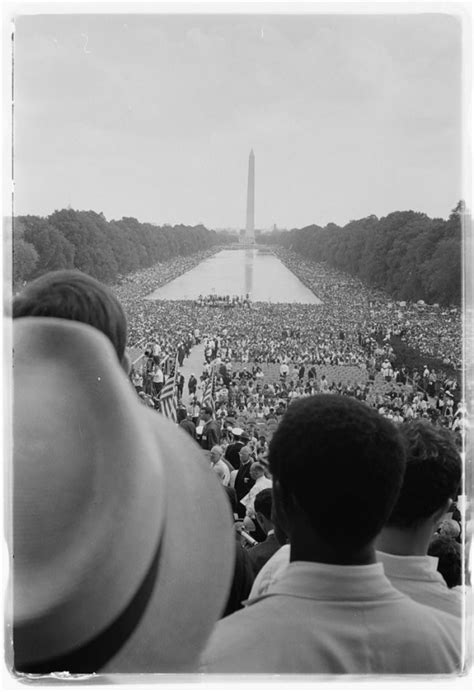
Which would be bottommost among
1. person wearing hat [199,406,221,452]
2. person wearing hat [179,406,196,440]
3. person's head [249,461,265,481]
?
person's head [249,461,265,481]

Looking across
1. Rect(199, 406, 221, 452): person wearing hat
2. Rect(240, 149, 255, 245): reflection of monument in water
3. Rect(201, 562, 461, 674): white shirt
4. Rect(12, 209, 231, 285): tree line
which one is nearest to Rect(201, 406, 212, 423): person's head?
Rect(199, 406, 221, 452): person wearing hat

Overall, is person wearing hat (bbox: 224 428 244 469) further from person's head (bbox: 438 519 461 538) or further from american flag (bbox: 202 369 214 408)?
person's head (bbox: 438 519 461 538)

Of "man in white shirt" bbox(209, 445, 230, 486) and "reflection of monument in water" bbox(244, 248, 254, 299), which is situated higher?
"reflection of monument in water" bbox(244, 248, 254, 299)

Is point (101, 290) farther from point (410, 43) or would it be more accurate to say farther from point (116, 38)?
point (410, 43)

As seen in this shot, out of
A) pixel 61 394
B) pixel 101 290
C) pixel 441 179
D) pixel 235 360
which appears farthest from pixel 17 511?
pixel 441 179

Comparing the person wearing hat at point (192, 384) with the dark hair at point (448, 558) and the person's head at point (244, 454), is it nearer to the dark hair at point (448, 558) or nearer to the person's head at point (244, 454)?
the person's head at point (244, 454)

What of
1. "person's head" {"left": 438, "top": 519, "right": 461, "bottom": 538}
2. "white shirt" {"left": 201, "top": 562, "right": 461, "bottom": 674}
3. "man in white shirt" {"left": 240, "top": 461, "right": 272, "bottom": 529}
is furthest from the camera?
"man in white shirt" {"left": 240, "top": 461, "right": 272, "bottom": 529}

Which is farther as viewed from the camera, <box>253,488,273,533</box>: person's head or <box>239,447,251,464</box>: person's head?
<box>239,447,251,464</box>: person's head

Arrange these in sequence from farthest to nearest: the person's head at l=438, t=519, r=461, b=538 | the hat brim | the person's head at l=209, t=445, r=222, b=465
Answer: the person's head at l=209, t=445, r=222, b=465
the person's head at l=438, t=519, r=461, b=538
the hat brim
